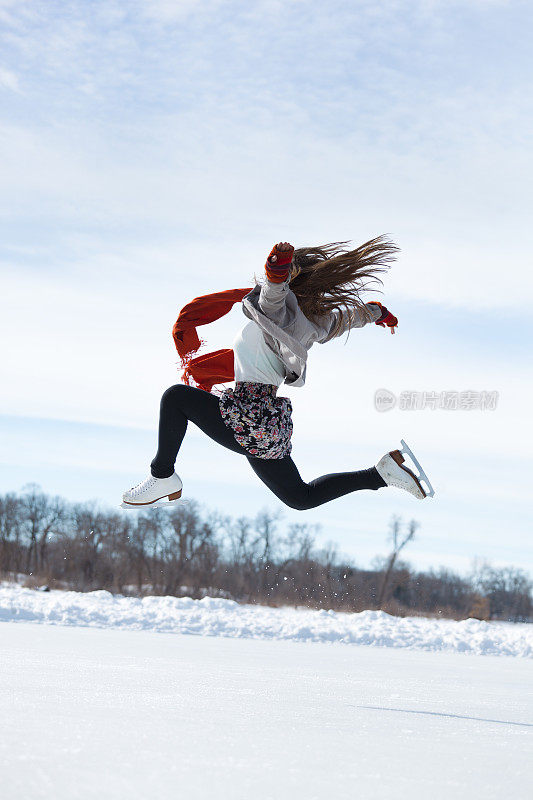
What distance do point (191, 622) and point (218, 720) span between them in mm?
8324

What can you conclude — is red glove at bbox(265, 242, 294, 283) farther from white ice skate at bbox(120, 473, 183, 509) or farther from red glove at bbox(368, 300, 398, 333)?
white ice skate at bbox(120, 473, 183, 509)

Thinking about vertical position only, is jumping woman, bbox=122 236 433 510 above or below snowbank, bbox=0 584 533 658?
above

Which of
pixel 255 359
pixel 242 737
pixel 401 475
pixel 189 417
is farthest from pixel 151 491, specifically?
pixel 242 737

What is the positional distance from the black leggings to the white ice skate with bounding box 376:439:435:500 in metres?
0.05

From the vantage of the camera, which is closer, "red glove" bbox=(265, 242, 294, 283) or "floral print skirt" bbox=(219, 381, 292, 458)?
"red glove" bbox=(265, 242, 294, 283)

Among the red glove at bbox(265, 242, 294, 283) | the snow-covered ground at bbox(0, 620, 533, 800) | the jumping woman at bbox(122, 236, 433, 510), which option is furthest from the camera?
the jumping woman at bbox(122, 236, 433, 510)

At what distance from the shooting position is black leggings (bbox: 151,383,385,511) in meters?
3.34

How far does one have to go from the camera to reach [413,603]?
21344 millimetres

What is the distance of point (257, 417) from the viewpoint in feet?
10.6

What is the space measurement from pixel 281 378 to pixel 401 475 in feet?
2.25

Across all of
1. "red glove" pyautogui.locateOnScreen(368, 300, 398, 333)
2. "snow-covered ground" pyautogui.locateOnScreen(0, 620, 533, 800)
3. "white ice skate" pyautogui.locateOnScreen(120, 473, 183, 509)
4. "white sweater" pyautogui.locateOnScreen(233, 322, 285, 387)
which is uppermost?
"red glove" pyautogui.locateOnScreen(368, 300, 398, 333)

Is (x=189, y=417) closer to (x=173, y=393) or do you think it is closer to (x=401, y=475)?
(x=173, y=393)

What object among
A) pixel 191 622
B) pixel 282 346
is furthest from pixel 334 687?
pixel 191 622

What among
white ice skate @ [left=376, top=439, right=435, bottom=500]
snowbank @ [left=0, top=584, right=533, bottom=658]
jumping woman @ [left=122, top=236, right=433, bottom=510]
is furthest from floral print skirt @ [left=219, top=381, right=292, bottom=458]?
snowbank @ [left=0, top=584, right=533, bottom=658]
